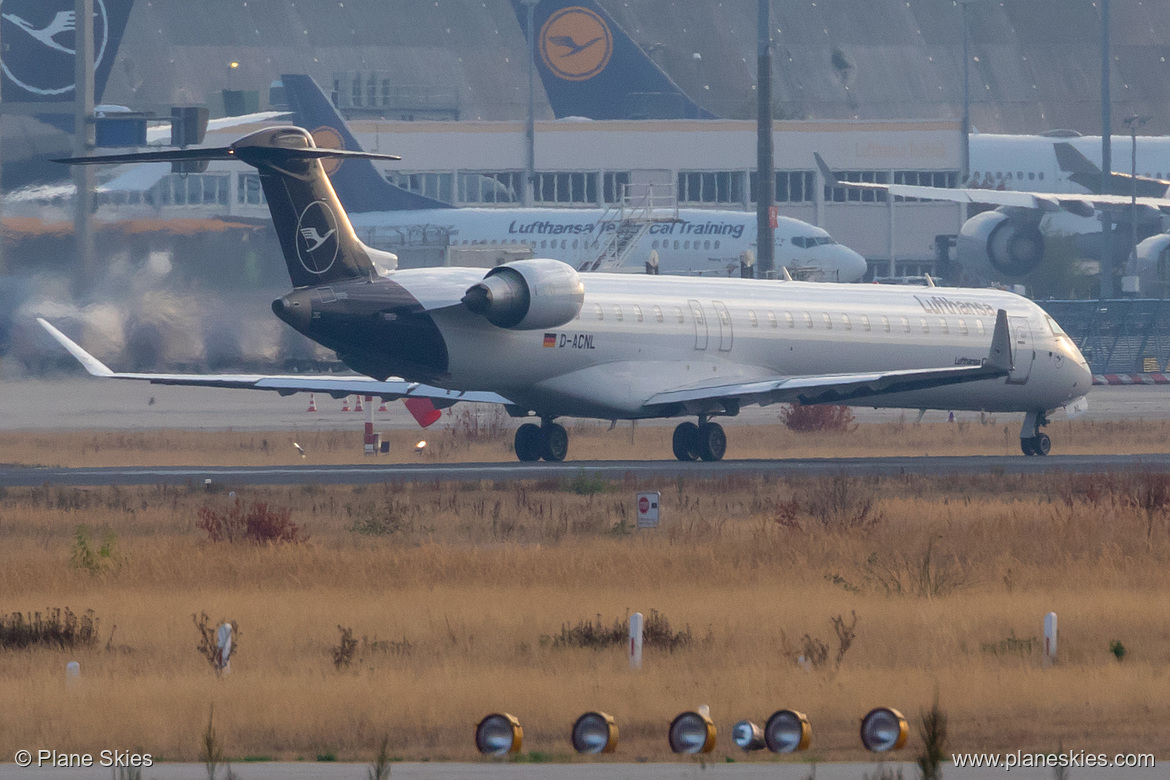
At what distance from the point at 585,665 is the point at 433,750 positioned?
3.53 metres

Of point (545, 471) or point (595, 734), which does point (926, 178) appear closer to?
point (545, 471)

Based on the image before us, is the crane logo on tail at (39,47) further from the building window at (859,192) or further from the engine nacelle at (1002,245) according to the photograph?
the building window at (859,192)

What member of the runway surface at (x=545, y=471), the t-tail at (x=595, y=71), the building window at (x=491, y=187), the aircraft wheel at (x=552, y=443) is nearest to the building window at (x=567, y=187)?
the building window at (x=491, y=187)

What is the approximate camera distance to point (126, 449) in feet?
146

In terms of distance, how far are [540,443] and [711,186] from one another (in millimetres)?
74080

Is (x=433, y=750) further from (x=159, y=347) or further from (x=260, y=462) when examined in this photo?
(x=159, y=347)

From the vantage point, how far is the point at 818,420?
50.2 metres

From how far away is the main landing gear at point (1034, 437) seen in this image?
41281mm

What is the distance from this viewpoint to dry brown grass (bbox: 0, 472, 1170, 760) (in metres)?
14.2

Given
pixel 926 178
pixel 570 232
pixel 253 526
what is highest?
pixel 926 178

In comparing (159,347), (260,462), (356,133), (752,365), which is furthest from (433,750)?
(356,133)

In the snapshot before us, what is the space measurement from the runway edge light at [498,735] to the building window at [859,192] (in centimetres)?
10094

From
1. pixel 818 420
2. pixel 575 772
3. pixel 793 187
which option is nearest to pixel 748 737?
pixel 575 772

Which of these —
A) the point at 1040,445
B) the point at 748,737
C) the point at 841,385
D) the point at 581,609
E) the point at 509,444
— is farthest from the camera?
the point at 509,444
